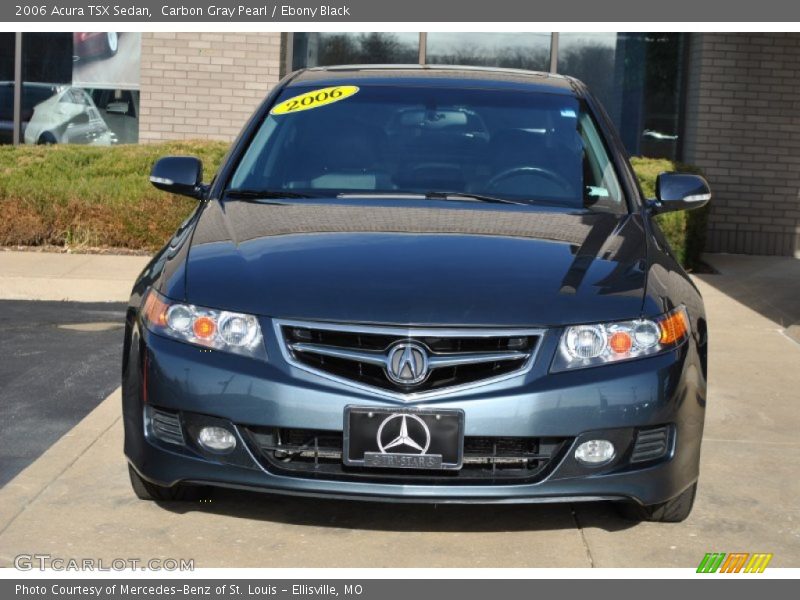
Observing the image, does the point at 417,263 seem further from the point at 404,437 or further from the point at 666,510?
the point at 666,510

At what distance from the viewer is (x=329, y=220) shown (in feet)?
16.6

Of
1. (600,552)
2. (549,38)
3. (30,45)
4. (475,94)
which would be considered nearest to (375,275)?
(600,552)

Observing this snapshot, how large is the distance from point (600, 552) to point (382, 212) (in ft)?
4.92

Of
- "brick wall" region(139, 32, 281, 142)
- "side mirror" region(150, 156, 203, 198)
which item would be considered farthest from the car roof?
"brick wall" region(139, 32, 281, 142)

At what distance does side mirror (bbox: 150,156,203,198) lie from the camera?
5.69 m

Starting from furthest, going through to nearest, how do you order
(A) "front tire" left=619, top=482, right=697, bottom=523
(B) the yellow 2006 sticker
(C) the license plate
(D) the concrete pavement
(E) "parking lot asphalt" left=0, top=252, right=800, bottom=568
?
(D) the concrete pavement < (B) the yellow 2006 sticker < (A) "front tire" left=619, top=482, right=697, bottom=523 < (E) "parking lot asphalt" left=0, top=252, right=800, bottom=568 < (C) the license plate

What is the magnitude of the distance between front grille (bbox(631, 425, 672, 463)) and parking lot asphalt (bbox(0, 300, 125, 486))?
233cm

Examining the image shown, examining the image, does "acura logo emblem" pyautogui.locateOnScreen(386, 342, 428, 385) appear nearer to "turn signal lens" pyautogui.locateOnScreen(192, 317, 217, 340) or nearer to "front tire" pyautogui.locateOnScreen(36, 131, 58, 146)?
"turn signal lens" pyautogui.locateOnScreen(192, 317, 217, 340)

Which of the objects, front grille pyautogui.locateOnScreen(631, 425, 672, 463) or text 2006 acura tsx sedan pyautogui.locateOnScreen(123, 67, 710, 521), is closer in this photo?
text 2006 acura tsx sedan pyautogui.locateOnScreen(123, 67, 710, 521)

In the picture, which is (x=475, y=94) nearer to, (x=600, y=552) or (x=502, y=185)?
(x=502, y=185)

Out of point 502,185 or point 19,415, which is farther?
point 19,415

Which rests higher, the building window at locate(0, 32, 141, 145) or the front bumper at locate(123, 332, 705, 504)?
the building window at locate(0, 32, 141, 145)

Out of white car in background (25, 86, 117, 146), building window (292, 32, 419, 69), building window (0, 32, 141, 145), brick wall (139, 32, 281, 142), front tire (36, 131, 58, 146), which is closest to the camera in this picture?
brick wall (139, 32, 281, 142)

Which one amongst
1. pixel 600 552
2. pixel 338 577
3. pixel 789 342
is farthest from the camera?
pixel 789 342
